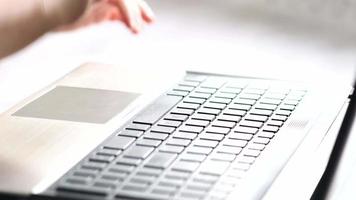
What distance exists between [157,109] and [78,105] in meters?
0.09

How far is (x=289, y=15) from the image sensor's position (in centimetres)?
166

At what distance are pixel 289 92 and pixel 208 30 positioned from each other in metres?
0.60

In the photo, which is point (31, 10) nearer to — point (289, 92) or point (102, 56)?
point (102, 56)

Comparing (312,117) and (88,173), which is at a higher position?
(312,117)

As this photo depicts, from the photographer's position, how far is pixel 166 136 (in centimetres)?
77

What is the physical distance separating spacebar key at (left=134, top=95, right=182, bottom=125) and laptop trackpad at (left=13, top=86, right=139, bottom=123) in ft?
0.09

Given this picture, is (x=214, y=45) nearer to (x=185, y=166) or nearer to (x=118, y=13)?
(x=118, y=13)

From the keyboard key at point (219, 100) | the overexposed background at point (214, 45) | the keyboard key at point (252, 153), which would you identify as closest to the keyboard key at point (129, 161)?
the keyboard key at point (252, 153)

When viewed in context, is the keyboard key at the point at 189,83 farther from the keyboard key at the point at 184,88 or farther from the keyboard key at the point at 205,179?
the keyboard key at the point at 205,179

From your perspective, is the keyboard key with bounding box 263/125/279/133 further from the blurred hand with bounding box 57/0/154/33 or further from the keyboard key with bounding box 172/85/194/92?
the blurred hand with bounding box 57/0/154/33

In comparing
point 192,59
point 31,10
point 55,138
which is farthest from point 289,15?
point 55,138

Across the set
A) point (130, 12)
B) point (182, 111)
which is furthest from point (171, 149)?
point (130, 12)

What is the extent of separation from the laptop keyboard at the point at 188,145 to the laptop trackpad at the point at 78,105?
1.5 inches

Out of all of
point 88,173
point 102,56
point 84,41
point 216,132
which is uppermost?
point 84,41
